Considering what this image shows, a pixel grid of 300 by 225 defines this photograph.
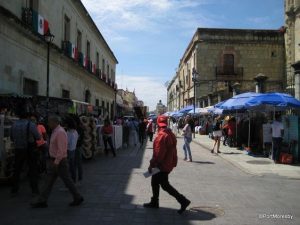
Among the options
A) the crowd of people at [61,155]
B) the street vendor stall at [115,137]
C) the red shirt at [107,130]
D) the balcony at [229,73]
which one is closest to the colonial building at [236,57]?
the balcony at [229,73]

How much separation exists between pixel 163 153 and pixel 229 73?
135ft

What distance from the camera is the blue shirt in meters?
8.86

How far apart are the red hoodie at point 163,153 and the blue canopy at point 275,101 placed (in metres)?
9.54

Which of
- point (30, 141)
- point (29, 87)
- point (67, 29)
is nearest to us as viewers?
point (30, 141)

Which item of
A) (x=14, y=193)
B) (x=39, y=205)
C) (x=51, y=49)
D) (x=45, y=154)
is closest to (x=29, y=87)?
(x=51, y=49)

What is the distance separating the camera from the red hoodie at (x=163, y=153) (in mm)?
7410

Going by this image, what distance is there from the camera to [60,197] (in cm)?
856

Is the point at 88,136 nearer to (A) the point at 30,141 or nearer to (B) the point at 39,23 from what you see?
(B) the point at 39,23

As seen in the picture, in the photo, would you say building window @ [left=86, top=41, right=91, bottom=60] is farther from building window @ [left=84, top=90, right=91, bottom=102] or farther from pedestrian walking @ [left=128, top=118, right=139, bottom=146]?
pedestrian walking @ [left=128, top=118, right=139, bottom=146]

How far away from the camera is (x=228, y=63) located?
47.7m

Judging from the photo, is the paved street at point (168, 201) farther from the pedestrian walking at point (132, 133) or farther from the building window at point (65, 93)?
the building window at point (65, 93)

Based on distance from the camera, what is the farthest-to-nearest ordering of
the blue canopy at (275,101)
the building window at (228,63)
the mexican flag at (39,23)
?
the building window at (228,63) → the mexican flag at (39,23) → the blue canopy at (275,101)

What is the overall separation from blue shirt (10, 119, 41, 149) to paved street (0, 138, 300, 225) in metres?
1.01

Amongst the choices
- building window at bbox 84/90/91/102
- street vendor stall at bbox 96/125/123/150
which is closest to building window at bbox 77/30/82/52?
building window at bbox 84/90/91/102
